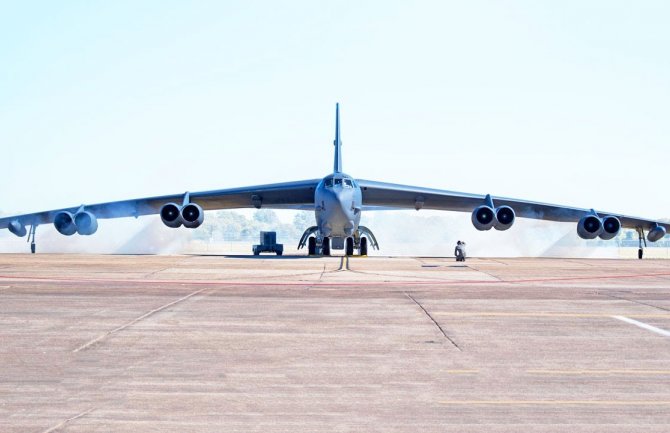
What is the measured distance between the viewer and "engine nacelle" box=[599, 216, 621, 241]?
38719 millimetres

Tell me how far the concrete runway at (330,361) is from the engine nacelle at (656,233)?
93.2 ft

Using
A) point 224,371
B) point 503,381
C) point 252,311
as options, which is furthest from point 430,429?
point 252,311

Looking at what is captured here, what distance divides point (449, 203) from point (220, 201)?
1399 centimetres

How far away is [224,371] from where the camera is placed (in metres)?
7.82

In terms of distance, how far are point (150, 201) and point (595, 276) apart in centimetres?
2618

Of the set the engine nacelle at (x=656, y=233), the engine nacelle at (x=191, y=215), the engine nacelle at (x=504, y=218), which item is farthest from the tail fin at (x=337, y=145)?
the engine nacelle at (x=656, y=233)

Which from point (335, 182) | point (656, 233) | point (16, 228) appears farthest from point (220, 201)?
point (656, 233)

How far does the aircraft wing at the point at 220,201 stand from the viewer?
3975 cm

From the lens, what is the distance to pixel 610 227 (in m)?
39.0

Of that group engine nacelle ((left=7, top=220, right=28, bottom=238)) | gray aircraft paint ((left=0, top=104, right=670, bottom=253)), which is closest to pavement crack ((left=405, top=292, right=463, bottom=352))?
gray aircraft paint ((left=0, top=104, right=670, bottom=253))

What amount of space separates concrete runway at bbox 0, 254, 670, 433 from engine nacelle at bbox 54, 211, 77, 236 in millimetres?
23431

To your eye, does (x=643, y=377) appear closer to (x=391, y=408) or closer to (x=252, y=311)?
(x=391, y=408)

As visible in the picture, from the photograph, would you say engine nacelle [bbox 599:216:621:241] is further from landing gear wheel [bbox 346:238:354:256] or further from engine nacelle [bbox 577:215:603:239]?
landing gear wheel [bbox 346:238:354:256]

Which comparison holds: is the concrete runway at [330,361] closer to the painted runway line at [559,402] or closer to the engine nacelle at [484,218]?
the painted runway line at [559,402]
